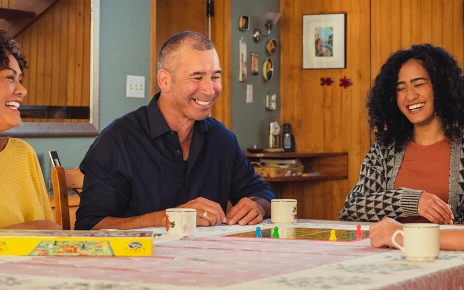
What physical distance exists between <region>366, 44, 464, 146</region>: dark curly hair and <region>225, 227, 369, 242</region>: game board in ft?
3.30

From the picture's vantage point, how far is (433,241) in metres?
1.64

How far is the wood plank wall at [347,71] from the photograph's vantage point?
603 cm

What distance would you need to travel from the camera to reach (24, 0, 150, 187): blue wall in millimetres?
4152

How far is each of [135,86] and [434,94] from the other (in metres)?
1.87

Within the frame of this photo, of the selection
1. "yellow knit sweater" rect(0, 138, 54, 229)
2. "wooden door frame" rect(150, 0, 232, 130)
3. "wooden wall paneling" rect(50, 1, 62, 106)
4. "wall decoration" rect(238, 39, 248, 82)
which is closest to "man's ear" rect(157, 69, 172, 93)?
"yellow knit sweater" rect(0, 138, 54, 229)

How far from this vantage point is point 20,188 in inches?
94.3

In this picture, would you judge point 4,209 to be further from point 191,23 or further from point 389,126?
point 191,23

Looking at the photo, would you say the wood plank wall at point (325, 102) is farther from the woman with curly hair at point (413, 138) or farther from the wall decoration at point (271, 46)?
the woman with curly hair at point (413, 138)

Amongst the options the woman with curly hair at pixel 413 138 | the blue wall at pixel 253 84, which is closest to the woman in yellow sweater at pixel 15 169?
the woman with curly hair at pixel 413 138

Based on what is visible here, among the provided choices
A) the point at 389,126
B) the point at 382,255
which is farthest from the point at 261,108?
the point at 382,255

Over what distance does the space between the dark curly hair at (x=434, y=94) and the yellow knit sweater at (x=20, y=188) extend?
4.52ft

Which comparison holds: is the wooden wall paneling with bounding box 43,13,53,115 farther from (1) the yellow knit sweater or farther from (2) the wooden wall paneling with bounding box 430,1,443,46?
(2) the wooden wall paneling with bounding box 430,1,443,46

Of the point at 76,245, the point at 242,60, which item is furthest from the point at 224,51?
the point at 76,245

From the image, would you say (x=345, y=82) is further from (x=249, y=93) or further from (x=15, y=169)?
(x=15, y=169)
